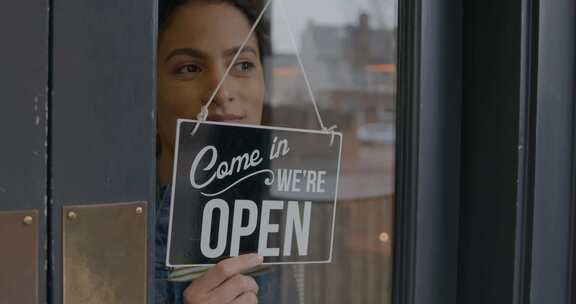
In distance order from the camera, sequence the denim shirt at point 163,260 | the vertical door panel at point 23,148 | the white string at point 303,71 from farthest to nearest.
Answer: the white string at point 303,71 → the denim shirt at point 163,260 → the vertical door panel at point 23,148

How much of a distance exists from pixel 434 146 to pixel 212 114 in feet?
1.22

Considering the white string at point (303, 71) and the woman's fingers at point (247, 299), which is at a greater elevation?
the white string at point (303, 71)

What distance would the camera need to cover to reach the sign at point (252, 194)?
90 centimetres

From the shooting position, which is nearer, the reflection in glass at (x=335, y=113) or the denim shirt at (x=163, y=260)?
the denim shirt at (x=163, y=260)

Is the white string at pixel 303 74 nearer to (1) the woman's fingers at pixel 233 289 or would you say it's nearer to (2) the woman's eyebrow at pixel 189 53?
(2) the woman's eyebrow at pixel 189 53

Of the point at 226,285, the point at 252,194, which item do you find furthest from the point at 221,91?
the point at 226,285

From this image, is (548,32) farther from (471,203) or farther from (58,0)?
(58,0)

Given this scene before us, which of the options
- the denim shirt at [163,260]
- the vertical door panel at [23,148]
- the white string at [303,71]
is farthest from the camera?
the white string at [303,71]

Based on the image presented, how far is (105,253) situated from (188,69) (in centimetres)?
28

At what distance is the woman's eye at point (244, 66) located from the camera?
94 centimetres

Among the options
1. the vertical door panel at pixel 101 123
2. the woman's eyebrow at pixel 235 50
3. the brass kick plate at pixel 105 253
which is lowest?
the brass kick plate at pixel 105 253

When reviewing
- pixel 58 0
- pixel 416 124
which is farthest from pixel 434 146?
pixel 58 0

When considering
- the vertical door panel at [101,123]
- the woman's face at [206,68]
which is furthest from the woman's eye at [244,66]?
the vertical door panel at [101,123]

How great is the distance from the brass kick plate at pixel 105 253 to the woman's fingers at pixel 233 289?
16 centimetres
